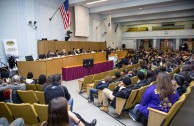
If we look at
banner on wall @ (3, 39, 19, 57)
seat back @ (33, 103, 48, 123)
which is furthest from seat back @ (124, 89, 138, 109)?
banner on wall @ (3, 39, 19, 57)

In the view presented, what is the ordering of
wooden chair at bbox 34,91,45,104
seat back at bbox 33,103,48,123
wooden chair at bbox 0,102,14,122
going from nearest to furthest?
1. seat back at bbox 33,103,48,123
2. wooden chair at bbox 0,102,14,122
3. wooden chair at bbox 34,91,45,104

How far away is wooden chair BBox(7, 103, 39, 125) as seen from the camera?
9.05 feet

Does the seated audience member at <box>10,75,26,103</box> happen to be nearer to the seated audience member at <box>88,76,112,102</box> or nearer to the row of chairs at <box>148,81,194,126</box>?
the seated audience member at <box>88,76,112,102</box>

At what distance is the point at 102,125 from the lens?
12.2 ft

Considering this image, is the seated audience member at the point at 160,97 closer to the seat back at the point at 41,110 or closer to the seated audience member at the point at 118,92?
the seated audience member at the point at 118,92

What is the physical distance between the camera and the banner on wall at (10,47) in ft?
31.1

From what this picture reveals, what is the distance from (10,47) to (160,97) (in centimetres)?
932

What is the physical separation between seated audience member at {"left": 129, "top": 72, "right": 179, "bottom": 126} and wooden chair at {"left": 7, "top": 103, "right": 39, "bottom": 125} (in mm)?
2073

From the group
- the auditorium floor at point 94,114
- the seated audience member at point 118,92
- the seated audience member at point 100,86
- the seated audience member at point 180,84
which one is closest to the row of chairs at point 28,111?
the auditorium floor at point 94,114

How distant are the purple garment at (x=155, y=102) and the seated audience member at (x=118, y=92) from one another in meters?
0.56

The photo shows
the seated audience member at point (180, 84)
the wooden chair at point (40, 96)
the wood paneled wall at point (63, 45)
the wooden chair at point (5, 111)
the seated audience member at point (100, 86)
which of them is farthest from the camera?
the wood paneled wall at point (63, 45)

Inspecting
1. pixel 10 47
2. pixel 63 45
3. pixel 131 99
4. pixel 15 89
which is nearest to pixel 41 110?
pixel 15 89

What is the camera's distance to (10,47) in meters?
9.61

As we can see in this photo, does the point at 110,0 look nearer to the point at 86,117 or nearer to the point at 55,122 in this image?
the point at 86,117
